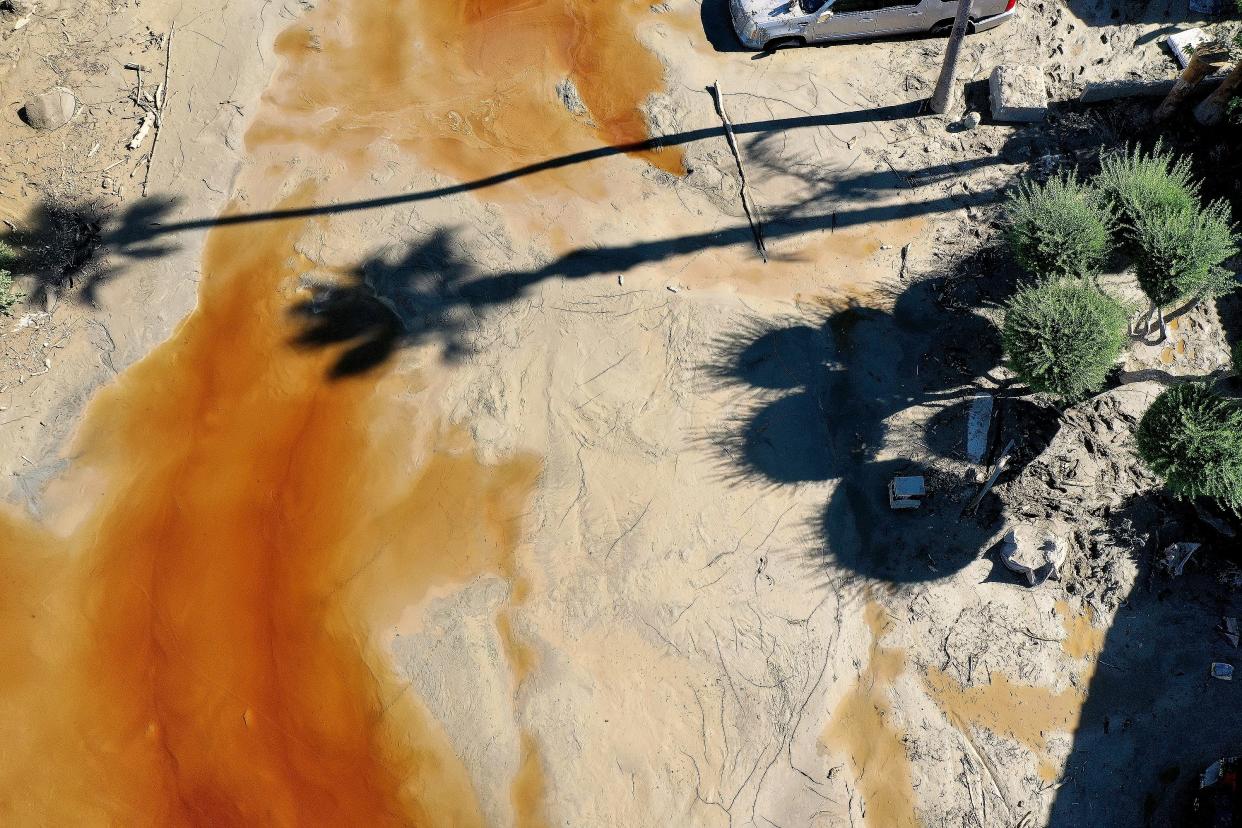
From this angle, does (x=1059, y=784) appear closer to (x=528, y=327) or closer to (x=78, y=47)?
(x=528, y=327)

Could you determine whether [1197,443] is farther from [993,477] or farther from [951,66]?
[951,66]

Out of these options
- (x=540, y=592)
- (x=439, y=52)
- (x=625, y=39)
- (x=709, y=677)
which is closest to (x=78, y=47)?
(x=439, y=52)

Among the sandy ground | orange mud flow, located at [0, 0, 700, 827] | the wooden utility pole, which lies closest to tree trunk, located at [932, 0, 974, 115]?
the sandy ground

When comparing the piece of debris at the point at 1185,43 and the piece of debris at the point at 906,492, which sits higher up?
the piece of debris at the point at 1185,43

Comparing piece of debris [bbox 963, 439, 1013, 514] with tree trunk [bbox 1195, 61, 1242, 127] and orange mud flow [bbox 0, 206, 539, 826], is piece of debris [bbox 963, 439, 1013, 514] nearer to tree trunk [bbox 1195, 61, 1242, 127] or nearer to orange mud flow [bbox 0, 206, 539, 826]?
orange mud flow [bbox 0, 206, 539, 826]

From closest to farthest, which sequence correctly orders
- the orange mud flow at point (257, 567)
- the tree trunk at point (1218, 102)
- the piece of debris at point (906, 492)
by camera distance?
the orange mud flow at point (257, 567) → the piece of debris at point (906, 492) → the tree trunk at point (1218, 102)

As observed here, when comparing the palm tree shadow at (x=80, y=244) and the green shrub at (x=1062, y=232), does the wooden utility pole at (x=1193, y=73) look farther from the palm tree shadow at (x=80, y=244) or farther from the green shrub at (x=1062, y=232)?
the palm tree shadow at (x=80, y=244)

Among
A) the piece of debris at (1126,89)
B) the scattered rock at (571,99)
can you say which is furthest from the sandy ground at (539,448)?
the piece of debris at (1126,89)
